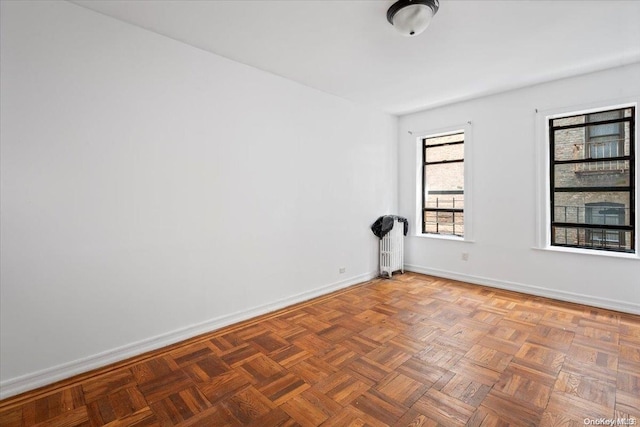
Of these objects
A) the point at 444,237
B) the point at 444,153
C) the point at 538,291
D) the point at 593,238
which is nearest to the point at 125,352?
the point at 444,237

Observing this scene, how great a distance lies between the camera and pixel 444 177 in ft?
16.1

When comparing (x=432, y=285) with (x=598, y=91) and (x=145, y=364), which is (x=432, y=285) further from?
(x=145, y=364)

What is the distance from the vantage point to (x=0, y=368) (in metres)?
2.00

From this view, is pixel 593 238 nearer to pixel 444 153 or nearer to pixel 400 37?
pixel 444 153

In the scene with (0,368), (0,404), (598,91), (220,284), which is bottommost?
(0,404)

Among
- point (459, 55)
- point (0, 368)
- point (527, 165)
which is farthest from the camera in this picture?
point (527, 165)

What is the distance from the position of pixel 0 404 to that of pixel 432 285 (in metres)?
4.29

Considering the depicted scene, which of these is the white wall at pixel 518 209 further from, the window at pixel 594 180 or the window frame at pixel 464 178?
the window at pixel 594 180

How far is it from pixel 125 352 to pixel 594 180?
5024mm

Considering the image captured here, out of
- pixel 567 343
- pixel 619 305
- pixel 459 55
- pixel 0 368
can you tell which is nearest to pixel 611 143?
pixel 619 305

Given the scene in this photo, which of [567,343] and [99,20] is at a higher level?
[99,20]

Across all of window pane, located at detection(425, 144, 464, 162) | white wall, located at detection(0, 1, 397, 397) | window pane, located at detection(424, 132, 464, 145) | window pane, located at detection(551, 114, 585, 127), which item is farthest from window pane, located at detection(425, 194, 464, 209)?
white wall, located at detection(0, 1, 397, 397)

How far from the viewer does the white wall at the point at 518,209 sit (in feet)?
11.2

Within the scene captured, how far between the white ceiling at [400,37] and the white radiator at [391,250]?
2123 mm
